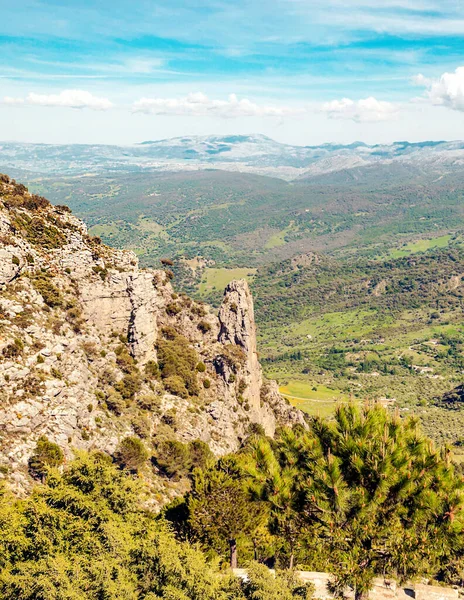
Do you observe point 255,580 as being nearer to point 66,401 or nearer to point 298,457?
point 298,457

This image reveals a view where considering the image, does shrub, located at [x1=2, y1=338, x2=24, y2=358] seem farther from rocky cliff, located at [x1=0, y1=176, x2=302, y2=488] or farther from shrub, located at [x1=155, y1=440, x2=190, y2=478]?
shrub, located at [x1=155, y1=440, x2=190, y2=478]

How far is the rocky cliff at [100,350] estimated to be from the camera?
3469cm

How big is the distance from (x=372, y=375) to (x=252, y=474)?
187818 mm

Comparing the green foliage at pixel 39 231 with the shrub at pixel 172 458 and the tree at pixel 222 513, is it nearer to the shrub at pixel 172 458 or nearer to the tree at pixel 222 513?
the shrub at pixel 172 458

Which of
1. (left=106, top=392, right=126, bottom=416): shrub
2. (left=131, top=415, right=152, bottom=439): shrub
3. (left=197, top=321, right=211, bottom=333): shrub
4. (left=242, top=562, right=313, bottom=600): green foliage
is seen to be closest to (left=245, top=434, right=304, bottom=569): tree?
(left=242, top=562, right=313, bottom=600): green foliage

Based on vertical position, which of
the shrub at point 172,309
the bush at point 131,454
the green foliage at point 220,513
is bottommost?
the bush at point 131,454

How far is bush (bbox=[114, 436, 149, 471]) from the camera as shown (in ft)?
122

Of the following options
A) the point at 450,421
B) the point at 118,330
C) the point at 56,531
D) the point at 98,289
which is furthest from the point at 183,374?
the point at 450,421

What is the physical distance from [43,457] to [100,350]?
13.9 m

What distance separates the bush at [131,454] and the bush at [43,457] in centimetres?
559

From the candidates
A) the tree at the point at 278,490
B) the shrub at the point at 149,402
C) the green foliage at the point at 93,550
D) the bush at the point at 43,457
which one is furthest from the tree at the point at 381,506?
the shrub at the point at 149,402

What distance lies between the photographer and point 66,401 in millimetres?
36469

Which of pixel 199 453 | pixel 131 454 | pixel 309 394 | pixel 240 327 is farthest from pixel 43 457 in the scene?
pixel 309 394

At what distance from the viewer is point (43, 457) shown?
31875mm
